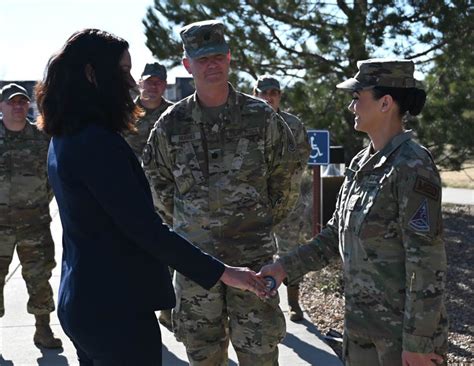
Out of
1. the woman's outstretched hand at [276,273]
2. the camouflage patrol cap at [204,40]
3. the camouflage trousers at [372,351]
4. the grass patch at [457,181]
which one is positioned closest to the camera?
the camouflage trousers at [372,351]

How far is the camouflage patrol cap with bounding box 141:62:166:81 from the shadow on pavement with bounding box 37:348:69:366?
2326 mm

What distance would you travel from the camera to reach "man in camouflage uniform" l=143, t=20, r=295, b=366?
140 inches

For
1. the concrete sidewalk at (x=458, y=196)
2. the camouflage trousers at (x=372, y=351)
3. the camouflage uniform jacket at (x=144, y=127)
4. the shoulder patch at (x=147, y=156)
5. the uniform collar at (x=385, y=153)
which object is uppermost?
the uniform collar at (x=385, y=153)

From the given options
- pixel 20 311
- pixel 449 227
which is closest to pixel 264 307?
pixel 20 311

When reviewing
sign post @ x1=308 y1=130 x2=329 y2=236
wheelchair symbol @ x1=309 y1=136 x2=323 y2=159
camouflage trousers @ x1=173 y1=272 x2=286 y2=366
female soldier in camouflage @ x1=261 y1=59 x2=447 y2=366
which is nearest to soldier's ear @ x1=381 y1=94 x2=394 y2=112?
female soldier in camouflage @ x1=261 y1=59 x2=447 y2=366

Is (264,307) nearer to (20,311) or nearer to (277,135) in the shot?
(277,135)

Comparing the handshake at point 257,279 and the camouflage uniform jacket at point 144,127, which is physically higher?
the camouflage uniform jacket at point 144,127

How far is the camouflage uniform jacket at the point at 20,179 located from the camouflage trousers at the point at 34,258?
0.22ft

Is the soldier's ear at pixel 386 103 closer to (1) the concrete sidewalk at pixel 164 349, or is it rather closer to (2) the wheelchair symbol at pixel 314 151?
(1) the concrete sidewalk at pixel 164 349

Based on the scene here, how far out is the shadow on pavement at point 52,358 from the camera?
5.26m

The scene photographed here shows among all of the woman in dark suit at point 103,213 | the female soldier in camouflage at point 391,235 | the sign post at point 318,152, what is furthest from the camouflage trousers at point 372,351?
the sign post at point 318,152

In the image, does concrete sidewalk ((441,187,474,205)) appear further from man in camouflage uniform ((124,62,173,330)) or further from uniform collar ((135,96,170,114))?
man in camouflage uniform ((124,62,173,330))

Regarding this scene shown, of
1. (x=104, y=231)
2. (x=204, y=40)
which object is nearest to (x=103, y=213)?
(x=104, y=231)

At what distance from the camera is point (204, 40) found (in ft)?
11.6
